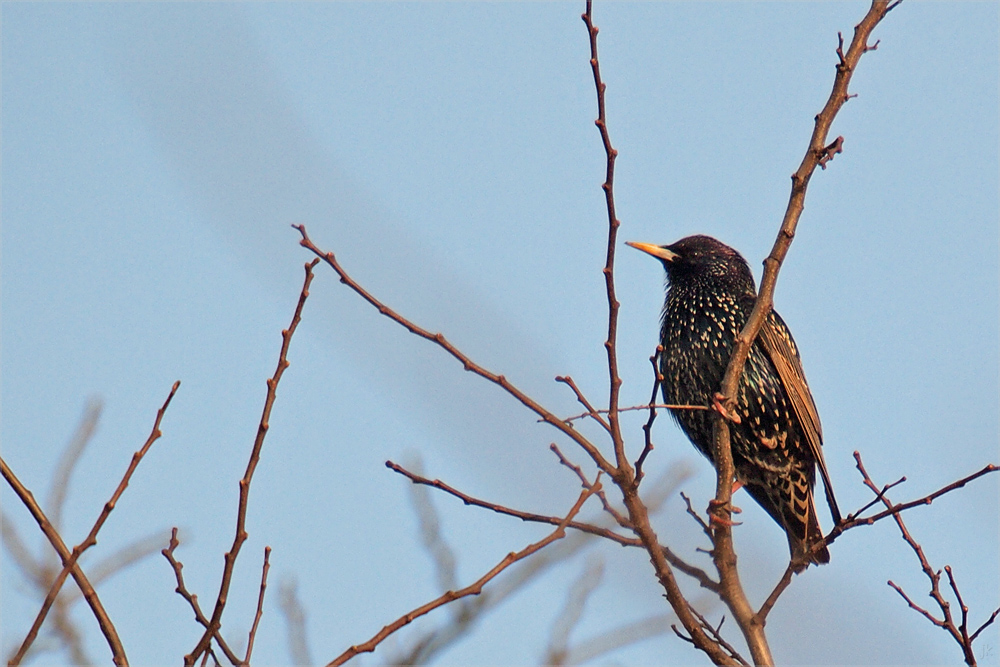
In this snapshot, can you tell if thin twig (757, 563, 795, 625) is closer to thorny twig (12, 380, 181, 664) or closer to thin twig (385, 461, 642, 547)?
thin twig (385, 461, 642, 547)

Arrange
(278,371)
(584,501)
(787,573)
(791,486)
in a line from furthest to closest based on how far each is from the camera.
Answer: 1. (791,486)
2. (787,573)
3. (584,501)
4. (278,371)

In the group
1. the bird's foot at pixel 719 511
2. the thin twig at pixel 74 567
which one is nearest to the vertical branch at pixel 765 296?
the bird's foot at pixel 719 511

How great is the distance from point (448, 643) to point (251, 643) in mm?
451

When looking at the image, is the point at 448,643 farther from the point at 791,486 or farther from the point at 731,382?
the point at 791,486

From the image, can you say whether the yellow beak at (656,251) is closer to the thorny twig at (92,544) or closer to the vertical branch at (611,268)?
the vertical branch at (611,268)

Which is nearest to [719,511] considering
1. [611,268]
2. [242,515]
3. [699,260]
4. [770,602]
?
[770,602]

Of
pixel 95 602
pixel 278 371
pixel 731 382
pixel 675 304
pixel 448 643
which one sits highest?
pixel 675 304

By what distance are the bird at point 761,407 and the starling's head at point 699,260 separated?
0.31 meters

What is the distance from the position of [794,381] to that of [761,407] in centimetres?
22

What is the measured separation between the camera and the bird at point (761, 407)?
16.5 feet

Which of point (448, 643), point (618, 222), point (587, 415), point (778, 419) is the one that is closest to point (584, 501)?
point (587, 415)

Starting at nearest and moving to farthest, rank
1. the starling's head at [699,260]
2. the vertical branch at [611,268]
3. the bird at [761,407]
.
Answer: the vertical branch at [611,268], the bird at [761,407], the starling's head at [699,260]

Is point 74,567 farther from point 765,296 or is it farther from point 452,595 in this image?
point 765,296

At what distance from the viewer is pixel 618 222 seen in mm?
3014
